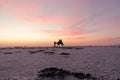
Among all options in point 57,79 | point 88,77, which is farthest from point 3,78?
point 88,77

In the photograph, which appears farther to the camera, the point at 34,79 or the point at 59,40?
the point at 59,40

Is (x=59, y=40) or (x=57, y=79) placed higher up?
(x=59, y=40)

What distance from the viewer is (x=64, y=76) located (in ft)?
59.9

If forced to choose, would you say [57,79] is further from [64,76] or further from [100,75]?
[100,75]

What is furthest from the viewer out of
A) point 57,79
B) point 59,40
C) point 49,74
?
point 59,40

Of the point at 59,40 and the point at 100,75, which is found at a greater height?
the point at 59,40

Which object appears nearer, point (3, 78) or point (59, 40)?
point (3, 78)

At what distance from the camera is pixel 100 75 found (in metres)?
19.1

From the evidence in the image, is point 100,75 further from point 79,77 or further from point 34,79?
point 34,79

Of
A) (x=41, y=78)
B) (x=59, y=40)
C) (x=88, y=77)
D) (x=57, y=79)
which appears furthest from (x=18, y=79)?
(x=59, y=40)

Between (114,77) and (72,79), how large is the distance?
13.1 feet

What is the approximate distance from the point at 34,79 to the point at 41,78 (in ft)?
2.10

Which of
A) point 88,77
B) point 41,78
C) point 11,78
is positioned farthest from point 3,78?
point 88,77

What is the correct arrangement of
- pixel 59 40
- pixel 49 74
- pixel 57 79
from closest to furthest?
pixel 57 79, pixel 49 74, pixel 59 40
